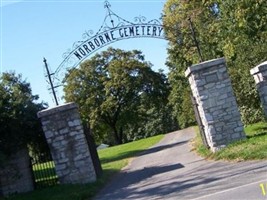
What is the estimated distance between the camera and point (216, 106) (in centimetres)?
1366

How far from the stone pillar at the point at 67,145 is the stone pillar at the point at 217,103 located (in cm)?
380

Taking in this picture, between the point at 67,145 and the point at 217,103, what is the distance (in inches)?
187

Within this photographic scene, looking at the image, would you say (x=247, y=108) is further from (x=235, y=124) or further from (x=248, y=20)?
(x=235, y=124)

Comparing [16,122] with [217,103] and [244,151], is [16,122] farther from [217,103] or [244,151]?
[244,151]

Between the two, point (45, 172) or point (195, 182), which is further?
point (45, 172)

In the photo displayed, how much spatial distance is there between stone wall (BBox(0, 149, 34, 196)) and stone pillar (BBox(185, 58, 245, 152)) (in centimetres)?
585

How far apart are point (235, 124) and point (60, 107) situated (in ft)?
17.7

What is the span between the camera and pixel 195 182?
9883mm

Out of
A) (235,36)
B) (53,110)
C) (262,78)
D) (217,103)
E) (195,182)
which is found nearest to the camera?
(195,182)

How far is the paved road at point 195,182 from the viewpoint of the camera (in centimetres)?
798

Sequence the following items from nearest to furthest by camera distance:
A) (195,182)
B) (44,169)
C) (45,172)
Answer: (195,182) → (44,169) → (45,172)

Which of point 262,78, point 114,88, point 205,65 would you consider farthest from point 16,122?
point 114,88

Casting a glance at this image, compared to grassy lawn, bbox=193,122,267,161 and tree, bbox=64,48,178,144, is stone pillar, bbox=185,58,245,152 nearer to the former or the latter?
grassy lawn, bbox=193,122,267,161

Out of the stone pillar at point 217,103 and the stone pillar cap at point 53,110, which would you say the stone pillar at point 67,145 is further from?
the stone pillar at point 217,103
